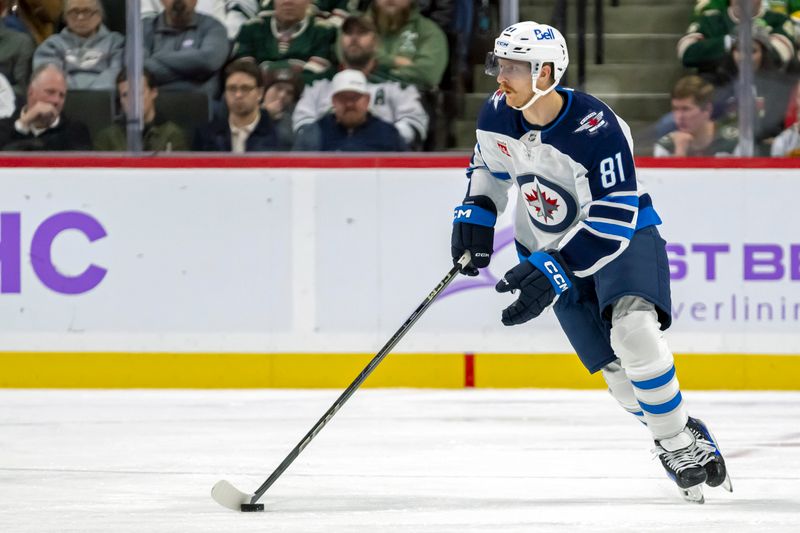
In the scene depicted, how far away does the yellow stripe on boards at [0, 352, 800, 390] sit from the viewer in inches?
226

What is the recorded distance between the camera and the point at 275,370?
18.9 feet

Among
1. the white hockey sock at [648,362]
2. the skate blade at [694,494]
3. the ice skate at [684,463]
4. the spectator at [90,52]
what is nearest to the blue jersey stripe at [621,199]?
the white hockey sock at [648,362]

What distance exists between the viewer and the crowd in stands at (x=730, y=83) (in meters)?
5.77

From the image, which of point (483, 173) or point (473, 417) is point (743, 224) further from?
point (483, 173)

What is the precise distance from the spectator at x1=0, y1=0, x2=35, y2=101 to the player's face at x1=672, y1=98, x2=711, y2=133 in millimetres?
2491

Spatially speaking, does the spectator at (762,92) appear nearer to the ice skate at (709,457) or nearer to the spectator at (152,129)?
the spectator at (152,129)

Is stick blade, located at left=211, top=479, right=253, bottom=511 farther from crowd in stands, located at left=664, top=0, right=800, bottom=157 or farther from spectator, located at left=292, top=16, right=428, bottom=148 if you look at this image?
crowd in stands, located at left=664, top=0, right=800, bottom=157

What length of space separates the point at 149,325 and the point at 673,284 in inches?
77.7

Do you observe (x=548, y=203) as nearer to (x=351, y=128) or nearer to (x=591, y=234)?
(x=591, y=234)

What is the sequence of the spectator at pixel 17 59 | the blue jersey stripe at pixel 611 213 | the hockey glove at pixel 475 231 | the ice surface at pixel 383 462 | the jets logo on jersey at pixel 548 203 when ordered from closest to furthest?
the ice surface at pixel 383 462 < the blue jersey stripe at pixel 611 213 < the jets logo on jersey at pixel 548 203 < the hockey glove at pixel 475 231 < the spectator at pixel 17 59

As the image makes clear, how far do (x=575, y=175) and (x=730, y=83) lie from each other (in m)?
2.57

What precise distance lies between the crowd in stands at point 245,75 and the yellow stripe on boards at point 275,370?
808 mm

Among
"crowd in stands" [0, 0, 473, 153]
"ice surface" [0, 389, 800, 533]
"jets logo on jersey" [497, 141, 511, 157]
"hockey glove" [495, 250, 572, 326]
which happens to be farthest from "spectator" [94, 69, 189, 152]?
"hockey glove" [495, 250, 572, 326]

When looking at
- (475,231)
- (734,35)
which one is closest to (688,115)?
(734,35)
